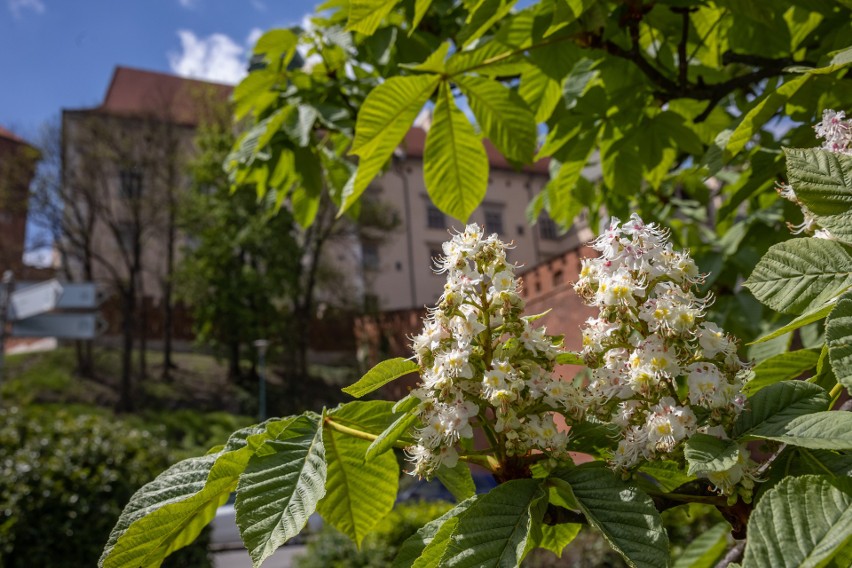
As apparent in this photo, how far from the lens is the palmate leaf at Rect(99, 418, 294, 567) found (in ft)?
3.02

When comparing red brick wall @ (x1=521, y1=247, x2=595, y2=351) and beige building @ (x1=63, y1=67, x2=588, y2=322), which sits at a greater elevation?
beige building @ (x1=63, y1=67, x2=588, y2=322)

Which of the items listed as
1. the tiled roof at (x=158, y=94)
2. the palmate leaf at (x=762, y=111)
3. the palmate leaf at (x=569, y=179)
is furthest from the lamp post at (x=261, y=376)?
the palmate leaf at (x=762, y=111)

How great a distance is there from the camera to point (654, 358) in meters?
0.82

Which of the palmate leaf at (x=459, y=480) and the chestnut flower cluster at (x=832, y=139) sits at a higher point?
the chestnut flower cluster at (x=832, y=139)

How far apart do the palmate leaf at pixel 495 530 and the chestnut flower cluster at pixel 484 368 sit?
7 cm

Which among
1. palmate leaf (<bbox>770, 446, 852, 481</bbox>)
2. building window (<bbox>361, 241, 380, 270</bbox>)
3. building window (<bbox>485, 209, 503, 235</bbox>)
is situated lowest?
palmate leaf (<bbox>770, 446, 852, 481</bbox>)

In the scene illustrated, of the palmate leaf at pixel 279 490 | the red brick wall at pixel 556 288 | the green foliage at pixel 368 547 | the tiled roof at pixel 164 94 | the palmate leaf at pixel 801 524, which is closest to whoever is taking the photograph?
the palmate leaf at pixel 801 524

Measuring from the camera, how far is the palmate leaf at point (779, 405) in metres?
0.80

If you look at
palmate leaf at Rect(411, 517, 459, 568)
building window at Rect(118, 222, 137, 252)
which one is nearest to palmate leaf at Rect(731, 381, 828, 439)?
palmate leaf at Rect(411, 517, 459, 568)

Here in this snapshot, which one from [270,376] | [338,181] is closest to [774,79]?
[338,181]

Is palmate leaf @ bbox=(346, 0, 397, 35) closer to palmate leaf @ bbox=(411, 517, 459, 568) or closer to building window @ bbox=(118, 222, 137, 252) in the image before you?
palmate leaf @ bbox=(411, 517, 459, 568)

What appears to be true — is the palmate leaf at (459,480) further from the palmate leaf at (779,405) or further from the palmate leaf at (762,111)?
the palmate leaf at (762,111)

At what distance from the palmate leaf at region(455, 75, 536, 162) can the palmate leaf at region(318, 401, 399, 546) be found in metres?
0.79

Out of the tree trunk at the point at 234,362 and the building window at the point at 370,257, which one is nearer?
the tree trunk at the point at 234,362
